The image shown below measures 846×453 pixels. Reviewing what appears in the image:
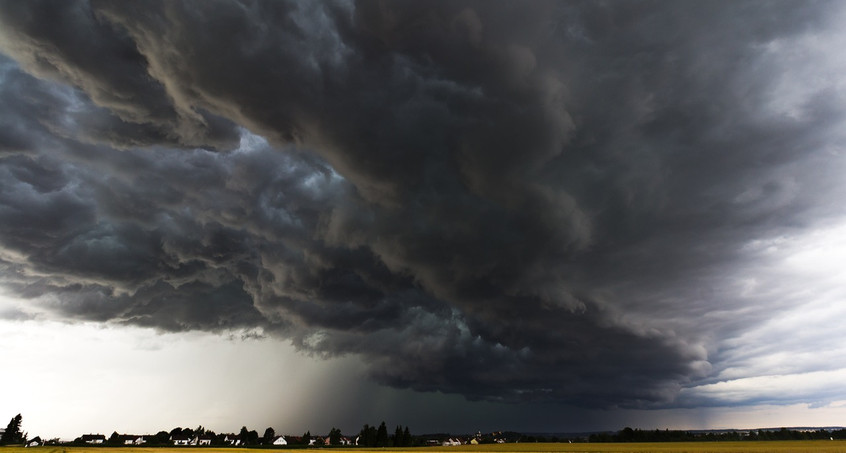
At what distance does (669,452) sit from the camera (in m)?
110

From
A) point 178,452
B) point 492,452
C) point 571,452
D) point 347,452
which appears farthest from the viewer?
point 347,452

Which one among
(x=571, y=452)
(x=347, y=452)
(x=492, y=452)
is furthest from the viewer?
(x=347, y=452)

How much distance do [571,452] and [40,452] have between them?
407 ft

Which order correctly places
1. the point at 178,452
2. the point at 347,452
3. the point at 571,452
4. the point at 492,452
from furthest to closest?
the point at 347,452 → the point at 492,452 → the point at 571,452 → the point at 178,452

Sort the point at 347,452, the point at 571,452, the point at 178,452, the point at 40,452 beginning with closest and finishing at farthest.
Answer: the point at 40,452
the point at 178,452
the point at 571,452
the point at 347,452

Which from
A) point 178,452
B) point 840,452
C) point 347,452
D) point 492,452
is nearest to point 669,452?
point 840,452

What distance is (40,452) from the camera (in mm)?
93875

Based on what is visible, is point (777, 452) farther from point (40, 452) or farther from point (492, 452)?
point (40, 452)

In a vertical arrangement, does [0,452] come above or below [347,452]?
above

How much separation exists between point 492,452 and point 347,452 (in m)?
51.8

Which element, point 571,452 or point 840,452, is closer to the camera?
point 840,452

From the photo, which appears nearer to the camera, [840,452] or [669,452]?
[840,452]

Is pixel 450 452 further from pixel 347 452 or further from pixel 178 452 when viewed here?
pixel 178 452

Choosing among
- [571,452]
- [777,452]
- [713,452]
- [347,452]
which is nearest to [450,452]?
[571,452]
